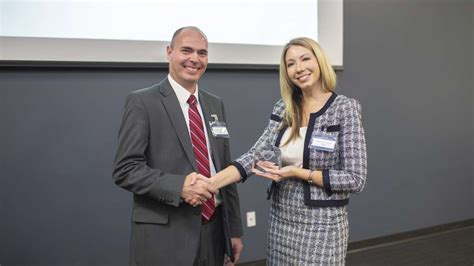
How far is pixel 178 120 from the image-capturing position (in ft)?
4.61

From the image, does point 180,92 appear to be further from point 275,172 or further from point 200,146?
point 275,172

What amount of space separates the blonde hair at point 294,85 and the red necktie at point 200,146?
0.34 meters

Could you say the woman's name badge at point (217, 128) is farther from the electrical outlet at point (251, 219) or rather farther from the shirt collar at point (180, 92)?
the electrical outlet at point (251, 219)

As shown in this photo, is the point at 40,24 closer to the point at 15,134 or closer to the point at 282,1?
the point at 15,134

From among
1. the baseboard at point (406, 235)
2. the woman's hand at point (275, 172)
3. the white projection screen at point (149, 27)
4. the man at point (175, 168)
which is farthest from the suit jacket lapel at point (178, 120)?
the baseboard at point (406, 235)

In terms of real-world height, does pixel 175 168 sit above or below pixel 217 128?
below

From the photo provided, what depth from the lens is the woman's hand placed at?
1.43m

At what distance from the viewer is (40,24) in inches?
90.3

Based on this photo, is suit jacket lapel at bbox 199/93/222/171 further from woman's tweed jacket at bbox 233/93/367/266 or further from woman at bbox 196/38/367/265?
woman's tweed jacket at bbox 233/93/367/266

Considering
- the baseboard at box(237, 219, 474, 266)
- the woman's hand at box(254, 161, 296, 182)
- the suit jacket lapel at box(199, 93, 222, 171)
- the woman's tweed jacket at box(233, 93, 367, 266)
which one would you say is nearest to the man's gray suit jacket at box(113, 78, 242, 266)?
the suit jacket lapel at box(199, 93, 222, 171)

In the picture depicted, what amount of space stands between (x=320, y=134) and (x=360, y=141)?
0.15 metres

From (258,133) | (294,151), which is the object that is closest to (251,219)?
(258,133)

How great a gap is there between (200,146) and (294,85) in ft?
1.67

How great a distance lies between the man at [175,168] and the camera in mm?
1317
